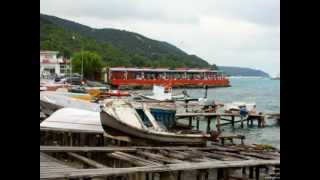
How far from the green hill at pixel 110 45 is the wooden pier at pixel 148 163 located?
70.1 meters

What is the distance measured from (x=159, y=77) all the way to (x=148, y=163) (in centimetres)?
7297

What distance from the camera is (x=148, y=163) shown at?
1244cm

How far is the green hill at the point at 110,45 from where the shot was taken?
349ft

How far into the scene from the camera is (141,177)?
1108 centimetres

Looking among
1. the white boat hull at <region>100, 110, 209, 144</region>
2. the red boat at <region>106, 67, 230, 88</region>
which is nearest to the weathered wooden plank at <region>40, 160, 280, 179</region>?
the white boat hull at <region>100, 110, 209, 144</region>

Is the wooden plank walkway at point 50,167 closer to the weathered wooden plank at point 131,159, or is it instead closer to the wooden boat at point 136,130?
the weathered wooden plank at point 131,159

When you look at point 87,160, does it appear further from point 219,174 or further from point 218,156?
point 218,156

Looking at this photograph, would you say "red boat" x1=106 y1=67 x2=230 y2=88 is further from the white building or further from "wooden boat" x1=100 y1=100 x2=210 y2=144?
"wooden boat" x1=100 y1=100 x2=210 y2=144

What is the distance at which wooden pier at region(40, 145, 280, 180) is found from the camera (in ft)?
34.2

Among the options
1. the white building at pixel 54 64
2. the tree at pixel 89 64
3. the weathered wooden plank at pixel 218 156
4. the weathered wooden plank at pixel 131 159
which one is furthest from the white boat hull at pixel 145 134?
the white building at pixel 54 64

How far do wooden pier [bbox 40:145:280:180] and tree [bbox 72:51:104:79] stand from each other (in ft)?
237
